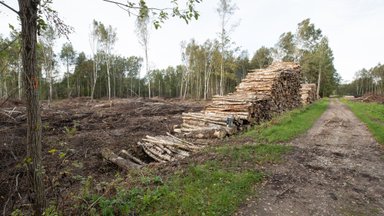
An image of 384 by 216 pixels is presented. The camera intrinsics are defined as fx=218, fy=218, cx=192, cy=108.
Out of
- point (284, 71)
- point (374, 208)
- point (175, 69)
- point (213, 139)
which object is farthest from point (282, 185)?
point (175, 69)

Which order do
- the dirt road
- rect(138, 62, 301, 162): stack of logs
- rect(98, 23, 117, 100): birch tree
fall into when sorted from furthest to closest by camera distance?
rect(98, 23, 117, 100): birch tree
rect(138, 62, 301, 162): stack of logs
the dirt road

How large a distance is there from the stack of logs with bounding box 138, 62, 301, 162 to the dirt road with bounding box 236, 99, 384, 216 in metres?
2.63

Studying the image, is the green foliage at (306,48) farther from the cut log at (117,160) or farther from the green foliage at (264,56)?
the cut log at (117,160)

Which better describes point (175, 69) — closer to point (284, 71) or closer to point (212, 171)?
point (284, 71)

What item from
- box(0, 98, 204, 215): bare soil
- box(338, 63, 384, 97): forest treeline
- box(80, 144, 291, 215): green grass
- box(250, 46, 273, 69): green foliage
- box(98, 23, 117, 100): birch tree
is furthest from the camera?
box(338, 63, 384, 97): forest treeline

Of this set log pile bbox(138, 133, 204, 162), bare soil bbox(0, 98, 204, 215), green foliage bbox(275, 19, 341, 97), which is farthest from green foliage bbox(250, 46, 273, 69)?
log pile bbox(138, 133, 204, 162)

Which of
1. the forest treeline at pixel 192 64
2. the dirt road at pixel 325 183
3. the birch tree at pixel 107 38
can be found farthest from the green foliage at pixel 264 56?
the dirt road at pixel 325 183

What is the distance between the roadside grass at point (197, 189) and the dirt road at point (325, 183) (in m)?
0.33

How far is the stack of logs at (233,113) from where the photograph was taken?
288 inches

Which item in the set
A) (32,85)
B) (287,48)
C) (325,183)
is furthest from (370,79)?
(32,85)

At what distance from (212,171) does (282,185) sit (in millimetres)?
1467

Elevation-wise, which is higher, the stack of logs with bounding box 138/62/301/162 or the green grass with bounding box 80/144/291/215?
the stack of logs with bounding box 138/62/301/162

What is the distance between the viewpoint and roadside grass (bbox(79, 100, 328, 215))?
11.8 ft

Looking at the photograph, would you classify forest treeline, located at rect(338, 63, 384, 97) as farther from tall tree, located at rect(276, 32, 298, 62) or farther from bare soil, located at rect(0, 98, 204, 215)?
bare soil, located at rect(0, 98, 204, 215)
